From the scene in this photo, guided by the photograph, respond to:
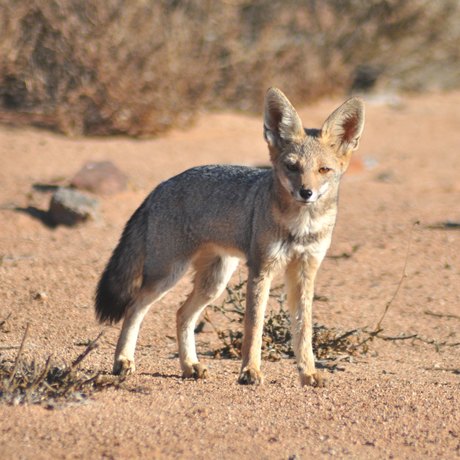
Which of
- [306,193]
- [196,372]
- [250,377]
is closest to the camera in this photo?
[306,193]

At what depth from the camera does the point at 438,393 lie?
542 centimetres

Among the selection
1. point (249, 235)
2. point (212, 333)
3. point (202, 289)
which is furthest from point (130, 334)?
point (212, 333)

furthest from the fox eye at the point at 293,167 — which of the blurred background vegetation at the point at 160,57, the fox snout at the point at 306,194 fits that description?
the blurred background vegetation at the point at 160,57

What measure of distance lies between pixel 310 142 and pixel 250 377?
1.36 metres

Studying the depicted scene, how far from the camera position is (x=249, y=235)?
5.58 m

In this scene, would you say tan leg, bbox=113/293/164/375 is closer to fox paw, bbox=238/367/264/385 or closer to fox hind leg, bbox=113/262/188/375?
fox hind leg, bbox=113/262/188/375

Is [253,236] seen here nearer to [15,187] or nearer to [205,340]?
[205,340]

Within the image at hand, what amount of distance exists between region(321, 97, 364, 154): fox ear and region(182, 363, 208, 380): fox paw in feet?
4.90

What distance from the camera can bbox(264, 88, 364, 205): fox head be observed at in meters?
5.39

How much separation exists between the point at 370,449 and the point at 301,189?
4.85 feet

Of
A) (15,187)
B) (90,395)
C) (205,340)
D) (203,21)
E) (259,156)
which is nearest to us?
(90,395)

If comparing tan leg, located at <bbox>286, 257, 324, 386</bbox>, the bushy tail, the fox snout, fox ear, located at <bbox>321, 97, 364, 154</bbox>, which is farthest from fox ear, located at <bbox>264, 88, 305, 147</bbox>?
the bushy tail

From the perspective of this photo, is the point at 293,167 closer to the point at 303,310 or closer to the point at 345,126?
the point at 345,126

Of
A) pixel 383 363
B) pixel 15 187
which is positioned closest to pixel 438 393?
pixel 383 363
